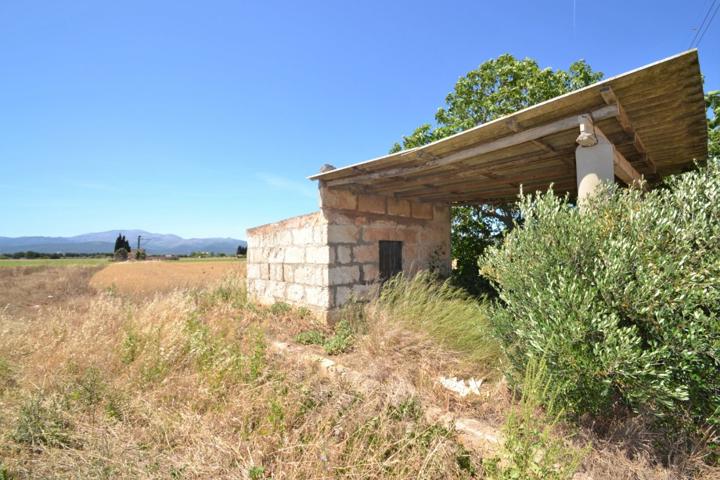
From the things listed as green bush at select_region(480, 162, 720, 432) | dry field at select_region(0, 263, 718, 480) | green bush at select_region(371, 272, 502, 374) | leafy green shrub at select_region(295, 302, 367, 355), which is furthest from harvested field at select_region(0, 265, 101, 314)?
green bush at select_region(480, 162, 720, 432)

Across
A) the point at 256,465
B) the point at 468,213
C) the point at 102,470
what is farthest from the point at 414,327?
the point at 468,213

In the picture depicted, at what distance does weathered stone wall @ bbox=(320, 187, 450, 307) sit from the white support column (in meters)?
3.41

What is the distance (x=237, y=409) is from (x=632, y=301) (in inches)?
118

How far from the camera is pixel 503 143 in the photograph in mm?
3453

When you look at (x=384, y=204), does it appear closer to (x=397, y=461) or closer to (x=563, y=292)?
(x=563, y=292)

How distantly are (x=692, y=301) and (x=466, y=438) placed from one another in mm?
1700

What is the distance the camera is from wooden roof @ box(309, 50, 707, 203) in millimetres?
2625

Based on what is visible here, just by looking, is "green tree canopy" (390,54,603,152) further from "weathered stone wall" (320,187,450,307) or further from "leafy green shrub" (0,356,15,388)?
"leafy green shrub" (0,356,15,388)

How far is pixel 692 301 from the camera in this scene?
6.44 feet

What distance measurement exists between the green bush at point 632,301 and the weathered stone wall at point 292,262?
3.33m

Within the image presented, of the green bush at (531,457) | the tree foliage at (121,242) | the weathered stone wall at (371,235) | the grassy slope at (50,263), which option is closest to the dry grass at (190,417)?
the green bush at (531,457)

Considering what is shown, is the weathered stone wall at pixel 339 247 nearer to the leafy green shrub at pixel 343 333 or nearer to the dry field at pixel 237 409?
the leafy green shrub at pixel 343 333

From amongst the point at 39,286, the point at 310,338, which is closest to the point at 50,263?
the point at 39,286

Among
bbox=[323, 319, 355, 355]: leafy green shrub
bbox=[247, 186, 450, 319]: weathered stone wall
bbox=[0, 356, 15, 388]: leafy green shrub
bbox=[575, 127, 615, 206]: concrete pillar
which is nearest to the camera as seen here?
bbox=[575, 127, 615, 206]: concrete pillar
